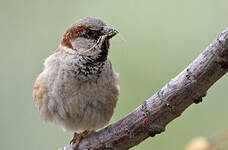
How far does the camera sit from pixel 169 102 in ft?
8.06

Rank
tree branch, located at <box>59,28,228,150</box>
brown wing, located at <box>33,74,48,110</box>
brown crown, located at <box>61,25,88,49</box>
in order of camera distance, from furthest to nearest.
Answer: brown crown, located at <box>61,25,88,49</box> → brown wing, located at <box>33,74,48,110</box> → tree branch, located at <box>59,28,228,150</box>

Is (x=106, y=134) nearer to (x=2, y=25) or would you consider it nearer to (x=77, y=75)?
(x=77, y=75)

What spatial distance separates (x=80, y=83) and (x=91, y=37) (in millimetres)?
407

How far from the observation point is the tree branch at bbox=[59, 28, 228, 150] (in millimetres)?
2250

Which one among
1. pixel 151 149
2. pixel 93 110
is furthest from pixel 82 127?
pixel 151 149

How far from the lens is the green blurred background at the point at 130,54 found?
13.5 feet

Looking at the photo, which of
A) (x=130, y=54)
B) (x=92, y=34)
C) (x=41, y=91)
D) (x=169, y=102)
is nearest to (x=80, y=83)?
(x=41, y=91)

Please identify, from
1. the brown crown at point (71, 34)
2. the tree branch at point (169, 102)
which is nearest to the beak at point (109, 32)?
the brown crown at point (71, 34)

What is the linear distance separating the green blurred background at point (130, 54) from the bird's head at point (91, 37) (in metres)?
0.81

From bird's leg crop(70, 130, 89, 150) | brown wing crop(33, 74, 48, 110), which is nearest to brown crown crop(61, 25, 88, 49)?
brown wing crop(33, 74, 48, 110)

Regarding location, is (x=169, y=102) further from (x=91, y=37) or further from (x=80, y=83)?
(x=91, y=37)

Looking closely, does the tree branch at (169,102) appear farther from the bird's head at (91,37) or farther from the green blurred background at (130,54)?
the green blurred background at (130,54)

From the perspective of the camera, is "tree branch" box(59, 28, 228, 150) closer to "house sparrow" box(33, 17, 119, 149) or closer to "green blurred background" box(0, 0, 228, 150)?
"house sparrow" box(33, 17, 119, 149)

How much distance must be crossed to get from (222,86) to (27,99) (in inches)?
81.6
